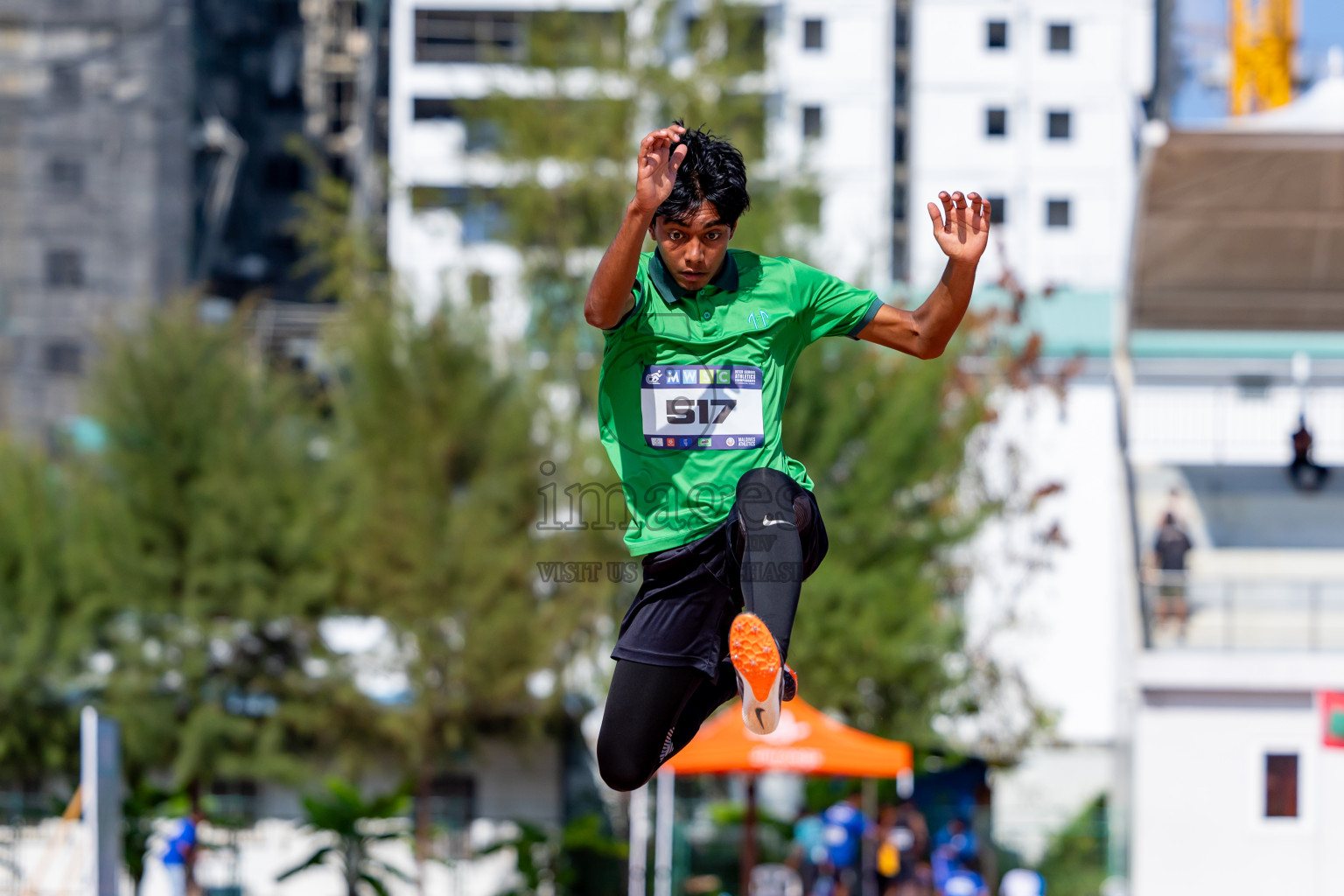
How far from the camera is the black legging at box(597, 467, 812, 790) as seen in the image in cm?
416

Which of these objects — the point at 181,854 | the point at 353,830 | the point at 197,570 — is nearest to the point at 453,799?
the point at 197,570

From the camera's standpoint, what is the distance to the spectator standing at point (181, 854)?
15.8 m

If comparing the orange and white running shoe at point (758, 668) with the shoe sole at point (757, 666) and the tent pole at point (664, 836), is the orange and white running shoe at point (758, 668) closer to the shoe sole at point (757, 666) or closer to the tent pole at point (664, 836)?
the shoe sole at point (757, 666)

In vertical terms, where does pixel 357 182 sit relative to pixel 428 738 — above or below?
above

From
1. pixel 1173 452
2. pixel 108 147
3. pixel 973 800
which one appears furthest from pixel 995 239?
pixel 108 147

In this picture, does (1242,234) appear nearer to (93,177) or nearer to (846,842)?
(846,842)

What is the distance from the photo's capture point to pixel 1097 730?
3853 cm

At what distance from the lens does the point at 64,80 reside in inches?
1469

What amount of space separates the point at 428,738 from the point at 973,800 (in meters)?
7.35

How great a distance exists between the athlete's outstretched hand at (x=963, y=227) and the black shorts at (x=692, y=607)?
0.79 m

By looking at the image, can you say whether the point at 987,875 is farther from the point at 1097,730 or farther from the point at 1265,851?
the point at 1097,730

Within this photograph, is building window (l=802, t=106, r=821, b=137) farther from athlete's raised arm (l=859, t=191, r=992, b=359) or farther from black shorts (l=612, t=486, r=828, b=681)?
black shorts (l=612, t=486, r=828, b=681)

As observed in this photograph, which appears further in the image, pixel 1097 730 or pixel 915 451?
pixel 1097 730

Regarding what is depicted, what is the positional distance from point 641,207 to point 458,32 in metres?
47.3
